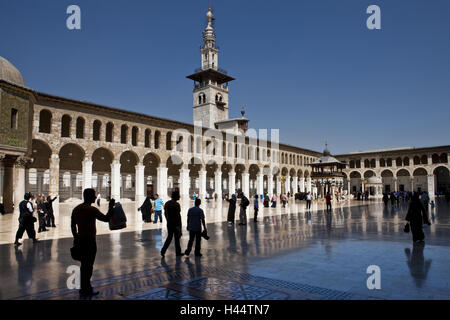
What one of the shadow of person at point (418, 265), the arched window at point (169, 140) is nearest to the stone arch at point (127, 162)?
the arched window at point (169, 140)

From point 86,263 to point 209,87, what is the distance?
4500cm

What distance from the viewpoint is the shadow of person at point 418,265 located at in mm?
4525

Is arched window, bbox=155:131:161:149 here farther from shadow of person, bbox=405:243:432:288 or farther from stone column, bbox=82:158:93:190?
shadow of person, bbox=405:243:432:288

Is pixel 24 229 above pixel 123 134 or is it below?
below

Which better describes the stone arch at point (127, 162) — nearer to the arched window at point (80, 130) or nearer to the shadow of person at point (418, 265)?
the arched window at point (80, 130)

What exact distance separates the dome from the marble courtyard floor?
1165 cm

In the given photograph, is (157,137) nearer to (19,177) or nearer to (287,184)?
(19,177)

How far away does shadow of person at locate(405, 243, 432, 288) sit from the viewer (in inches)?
178

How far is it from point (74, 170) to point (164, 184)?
813 centimetres

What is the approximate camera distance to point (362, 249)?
686 cm

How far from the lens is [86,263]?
405 centimetres

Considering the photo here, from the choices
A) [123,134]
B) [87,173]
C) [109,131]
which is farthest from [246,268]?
[123,134]
